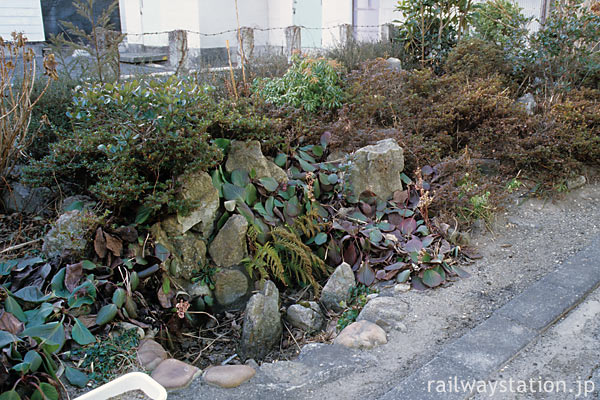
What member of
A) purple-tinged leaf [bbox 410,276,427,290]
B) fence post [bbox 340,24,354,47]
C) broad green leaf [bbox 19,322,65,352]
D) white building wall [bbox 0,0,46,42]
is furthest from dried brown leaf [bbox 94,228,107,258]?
white building wall [bbox 0,0,46,42]

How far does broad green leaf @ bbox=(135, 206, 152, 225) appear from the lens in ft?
11.5

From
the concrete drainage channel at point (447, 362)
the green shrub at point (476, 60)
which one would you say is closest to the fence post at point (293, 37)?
the green shrub at point (476, 60)

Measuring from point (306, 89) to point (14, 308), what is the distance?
3.35 meters

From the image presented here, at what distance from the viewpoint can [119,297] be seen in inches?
121

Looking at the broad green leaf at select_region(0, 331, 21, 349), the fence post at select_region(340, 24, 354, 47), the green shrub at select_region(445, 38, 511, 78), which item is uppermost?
the fence post at select_region(340, 24, 354, 47)

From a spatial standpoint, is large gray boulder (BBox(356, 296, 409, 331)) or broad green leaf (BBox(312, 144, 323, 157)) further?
A: broad green leaf (BBox(312, 144, 323, 157))

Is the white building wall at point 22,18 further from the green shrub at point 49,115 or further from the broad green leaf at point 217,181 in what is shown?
the broad green leaf at point 217,181

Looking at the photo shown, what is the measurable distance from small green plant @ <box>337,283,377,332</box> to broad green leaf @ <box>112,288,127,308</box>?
1326 mm

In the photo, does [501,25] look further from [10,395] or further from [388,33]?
[10,395]

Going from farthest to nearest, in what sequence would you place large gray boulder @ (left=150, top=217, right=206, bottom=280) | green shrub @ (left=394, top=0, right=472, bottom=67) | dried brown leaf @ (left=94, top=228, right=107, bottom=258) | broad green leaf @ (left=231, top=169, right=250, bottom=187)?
green shrub @ (left=394, top=0, right=472, bottom=67), broad green leaf @ (left=231, top=169, right=250, bottom=187), large gray boulder @ (left=150, top=217, right=206, bottom=280), dried brown leaf @ (left=94, top=228, right=107, bottom=258)

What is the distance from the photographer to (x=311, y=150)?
479 centimetres

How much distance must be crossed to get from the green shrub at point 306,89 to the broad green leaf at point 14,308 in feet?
9.92

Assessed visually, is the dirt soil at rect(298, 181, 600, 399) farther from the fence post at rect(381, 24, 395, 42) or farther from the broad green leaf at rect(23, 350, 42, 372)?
the fence post at rect(381, 24, 395, 42)

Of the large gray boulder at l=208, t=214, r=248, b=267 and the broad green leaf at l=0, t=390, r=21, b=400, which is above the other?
the large gray boulder at l=208, t=214, r=248, b=267
